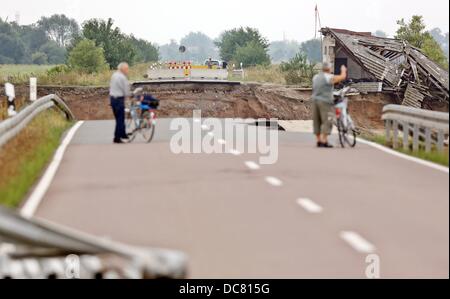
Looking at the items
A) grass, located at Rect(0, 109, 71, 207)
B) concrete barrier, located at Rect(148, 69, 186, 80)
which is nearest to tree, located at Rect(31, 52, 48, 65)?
concrete barrier, located at Rect(148, 69, 186, 80)

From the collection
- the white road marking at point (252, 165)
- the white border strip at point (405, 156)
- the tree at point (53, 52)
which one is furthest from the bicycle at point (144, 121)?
the tree at point (53, 52)

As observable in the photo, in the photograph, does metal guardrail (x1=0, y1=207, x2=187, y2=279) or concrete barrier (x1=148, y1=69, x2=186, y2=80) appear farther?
concrete barrier (x1=148, y1=69, x2=186, y2=80)

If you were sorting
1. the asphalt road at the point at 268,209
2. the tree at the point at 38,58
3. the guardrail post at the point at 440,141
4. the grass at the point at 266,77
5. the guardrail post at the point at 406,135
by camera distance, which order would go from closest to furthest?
1. the asphalt road at the point at 268,209
2. the guardrail post at the point at 440,141
3. the guardrail post at the point at 406,135
4. the grass at the point at 266,77
5. the tree at the point at 38,58

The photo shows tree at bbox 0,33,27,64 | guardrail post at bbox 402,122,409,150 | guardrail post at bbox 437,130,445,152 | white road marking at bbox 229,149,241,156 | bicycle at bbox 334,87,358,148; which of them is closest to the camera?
guardrail post at bbox 437,130,445,152

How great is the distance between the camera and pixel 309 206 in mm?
10477

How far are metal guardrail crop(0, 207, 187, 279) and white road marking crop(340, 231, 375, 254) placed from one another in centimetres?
256

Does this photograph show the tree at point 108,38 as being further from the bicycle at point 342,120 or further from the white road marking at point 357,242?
the white road marking at point 357,242

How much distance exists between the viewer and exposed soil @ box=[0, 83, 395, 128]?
2261 inches

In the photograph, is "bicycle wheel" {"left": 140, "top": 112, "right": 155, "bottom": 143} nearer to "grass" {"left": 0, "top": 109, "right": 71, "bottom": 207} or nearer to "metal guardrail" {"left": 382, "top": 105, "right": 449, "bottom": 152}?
"grass" {"left": 0, "top": 109, "right": 71, "bottom": 207}

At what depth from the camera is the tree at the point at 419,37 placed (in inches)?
2975

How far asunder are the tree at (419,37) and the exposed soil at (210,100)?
19098mm

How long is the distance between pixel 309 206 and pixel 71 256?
4669 millimetres

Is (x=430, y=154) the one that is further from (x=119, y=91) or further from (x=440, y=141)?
(x=119, y=91)
